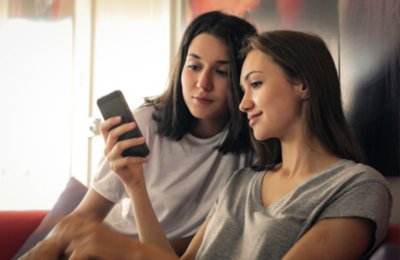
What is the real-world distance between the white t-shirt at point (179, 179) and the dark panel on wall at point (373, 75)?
308 mm

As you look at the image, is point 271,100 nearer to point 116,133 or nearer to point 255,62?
point 255,62

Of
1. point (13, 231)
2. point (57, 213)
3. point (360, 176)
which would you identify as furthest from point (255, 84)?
point (13, 231)

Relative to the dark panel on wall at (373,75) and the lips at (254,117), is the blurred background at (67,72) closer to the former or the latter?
the dark panel on wall at (373,75)

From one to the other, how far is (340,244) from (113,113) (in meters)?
0.63

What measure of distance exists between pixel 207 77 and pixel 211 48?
0.26 ft

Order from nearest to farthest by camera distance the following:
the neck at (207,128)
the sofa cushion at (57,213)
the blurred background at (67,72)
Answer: the neck at (207,128)
the sofa cushion at (57,213)
the blurred background at (67,72)

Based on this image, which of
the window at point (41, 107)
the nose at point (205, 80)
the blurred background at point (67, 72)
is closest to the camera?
the nose at point (205, 80)

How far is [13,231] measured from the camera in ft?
5.28

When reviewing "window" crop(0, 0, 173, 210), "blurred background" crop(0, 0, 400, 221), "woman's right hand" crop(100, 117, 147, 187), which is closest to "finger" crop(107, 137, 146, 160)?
"woman's right hand" crop(100, 117, 147, 187)

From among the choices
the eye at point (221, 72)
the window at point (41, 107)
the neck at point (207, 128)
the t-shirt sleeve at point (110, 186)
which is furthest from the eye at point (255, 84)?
the window at point (41, 107)

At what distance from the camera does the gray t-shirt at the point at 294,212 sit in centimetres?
85

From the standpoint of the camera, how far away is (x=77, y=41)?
2.55m

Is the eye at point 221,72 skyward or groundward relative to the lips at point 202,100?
skyward

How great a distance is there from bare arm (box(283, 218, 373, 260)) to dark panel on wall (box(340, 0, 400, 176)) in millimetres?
349
